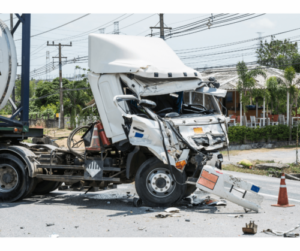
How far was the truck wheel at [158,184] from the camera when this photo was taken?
26.9 feet

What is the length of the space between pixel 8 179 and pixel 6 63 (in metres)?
2.55

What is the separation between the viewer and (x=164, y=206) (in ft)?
26.9

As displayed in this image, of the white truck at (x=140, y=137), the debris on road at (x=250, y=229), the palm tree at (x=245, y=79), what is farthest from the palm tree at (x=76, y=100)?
the debris on road at (x=250, y=229)

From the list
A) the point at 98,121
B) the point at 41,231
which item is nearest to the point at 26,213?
the point at 41,231

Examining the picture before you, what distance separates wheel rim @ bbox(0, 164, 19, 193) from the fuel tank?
58.3 inches

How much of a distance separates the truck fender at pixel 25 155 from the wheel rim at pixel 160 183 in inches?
104

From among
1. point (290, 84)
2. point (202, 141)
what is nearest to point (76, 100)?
point (290, 84)

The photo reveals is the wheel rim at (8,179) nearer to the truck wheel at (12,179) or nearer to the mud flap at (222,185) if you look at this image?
the truck wheel at (12,179)

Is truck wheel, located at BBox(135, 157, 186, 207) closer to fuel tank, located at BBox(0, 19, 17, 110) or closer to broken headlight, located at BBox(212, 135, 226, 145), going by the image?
broken headlight, located at BBox(212, 135, 226, 145)

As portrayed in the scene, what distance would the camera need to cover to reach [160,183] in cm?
829

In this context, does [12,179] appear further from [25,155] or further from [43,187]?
[43,187]

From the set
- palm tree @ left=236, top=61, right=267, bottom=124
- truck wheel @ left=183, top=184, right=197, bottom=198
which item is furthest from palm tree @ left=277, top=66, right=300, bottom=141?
truck wheel @ left=183, top=184, right=197, bottom=198

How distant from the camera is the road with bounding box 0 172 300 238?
20.6 ft

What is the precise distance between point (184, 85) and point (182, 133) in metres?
1.16
